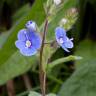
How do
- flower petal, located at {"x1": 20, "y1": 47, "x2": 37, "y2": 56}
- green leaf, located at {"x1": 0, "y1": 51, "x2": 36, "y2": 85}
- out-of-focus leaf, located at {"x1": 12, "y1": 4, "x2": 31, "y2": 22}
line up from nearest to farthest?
flower petal, located at {"x1": 20, "y1": 47, "x2": 37, "y2": 56}
green leaf, located at {"x1": 0, "y1": 51, "x2": 36, "y2": 85}
out-of-focus leaf, located at {"x1": 12, "y1": 4, "x2": 31, "y2": 22}

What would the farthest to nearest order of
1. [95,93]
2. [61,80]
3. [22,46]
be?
1. [61,80]
2. [95,93]
3. [22,46]

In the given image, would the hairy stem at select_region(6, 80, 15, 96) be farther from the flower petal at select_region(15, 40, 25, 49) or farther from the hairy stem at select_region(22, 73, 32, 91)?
the flower petal at select_region(15, 40, 25, 49)

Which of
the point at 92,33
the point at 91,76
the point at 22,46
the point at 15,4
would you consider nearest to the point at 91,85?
the point at 91,76

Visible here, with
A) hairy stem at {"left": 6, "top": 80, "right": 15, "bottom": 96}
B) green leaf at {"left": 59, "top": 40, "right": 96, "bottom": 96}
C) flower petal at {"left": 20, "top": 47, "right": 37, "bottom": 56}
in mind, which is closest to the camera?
flower petal at {"left": 20, "top": 47, "right": 37, "bottom": 56}

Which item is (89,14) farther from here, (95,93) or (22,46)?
(22,46)

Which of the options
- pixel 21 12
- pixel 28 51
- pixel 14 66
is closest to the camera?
pixel 28 51

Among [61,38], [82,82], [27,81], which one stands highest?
[61,38]

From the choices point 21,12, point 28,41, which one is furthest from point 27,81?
point 28,41

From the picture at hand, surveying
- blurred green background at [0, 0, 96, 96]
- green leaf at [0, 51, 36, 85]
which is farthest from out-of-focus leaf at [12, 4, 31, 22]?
green leaf at [0, 51, 36, 85]

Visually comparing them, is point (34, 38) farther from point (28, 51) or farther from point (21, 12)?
point (21, 12)
